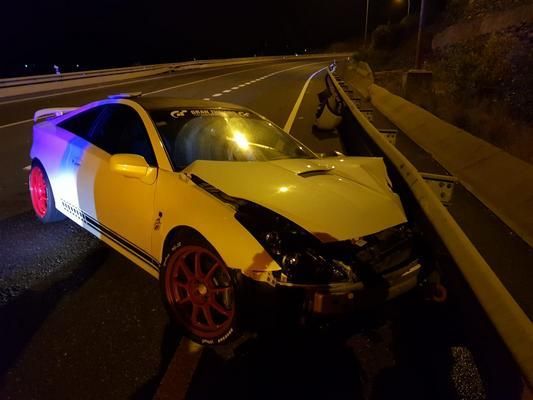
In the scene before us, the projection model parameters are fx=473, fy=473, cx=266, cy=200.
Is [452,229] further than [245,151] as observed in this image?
No

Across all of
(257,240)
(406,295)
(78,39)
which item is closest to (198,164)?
(257,240)

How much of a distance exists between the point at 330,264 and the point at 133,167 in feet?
5.52

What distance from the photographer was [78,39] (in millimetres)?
86125

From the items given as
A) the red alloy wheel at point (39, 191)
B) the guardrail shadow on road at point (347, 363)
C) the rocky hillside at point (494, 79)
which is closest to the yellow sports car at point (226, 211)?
the guardrail shadow on road at point (347, 363)

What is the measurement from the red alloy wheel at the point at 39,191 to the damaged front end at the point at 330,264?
2.95 metres

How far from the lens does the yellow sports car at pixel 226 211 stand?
276 cm

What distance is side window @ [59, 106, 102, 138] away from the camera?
15.0ft

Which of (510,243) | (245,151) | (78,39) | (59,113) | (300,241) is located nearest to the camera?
(300,241)

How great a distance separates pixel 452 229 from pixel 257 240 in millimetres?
1570

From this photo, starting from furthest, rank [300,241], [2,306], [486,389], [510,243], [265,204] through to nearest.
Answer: [510,243], [2,306], [265,204], [300,241], [486,389]

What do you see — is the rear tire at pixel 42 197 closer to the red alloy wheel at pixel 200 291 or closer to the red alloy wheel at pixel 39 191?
the red alloy wheel at pixel 39 191

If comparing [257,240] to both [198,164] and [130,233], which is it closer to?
[198,164]

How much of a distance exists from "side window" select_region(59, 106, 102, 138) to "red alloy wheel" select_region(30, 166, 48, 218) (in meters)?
0.61

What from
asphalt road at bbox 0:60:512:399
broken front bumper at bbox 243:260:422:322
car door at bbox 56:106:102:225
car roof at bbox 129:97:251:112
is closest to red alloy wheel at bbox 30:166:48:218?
car door at bbox 56:106:102:225
